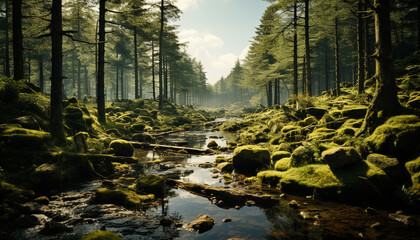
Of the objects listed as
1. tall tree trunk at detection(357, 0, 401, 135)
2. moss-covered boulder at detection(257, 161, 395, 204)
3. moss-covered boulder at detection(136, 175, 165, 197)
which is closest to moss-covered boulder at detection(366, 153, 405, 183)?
moss-covered boulder at detection(257, 161, 395, 204)

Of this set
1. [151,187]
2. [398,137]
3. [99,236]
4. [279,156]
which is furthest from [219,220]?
[398,137]

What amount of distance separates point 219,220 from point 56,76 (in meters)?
9.33

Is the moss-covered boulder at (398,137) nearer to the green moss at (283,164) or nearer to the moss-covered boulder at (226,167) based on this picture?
the green moss at (283,164)

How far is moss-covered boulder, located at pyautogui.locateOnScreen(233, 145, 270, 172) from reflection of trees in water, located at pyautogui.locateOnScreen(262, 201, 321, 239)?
11.6ft

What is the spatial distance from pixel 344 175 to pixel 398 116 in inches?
118

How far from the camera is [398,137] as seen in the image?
6.42m

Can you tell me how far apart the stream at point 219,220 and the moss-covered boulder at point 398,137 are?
7.04 feet

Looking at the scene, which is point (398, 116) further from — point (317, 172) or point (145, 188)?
point (145, 188)

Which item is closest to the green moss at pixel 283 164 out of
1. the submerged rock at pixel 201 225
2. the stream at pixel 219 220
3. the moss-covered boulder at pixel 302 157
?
the moss-covered boulder at pixel 302 157

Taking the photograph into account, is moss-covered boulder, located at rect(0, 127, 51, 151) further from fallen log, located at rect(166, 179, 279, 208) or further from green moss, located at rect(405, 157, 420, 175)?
green moss, located at rect(405, 157, 420, 175)

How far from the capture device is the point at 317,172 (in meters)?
7.05

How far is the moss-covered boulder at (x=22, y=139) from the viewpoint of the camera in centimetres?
714

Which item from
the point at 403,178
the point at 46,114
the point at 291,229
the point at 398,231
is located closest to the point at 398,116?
the point at 403,178

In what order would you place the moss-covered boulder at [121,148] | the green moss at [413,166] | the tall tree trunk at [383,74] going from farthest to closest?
the moss-covered boulder at [121,148] < the tall tree trunk at [383,74] < the green moss at [413,166]
